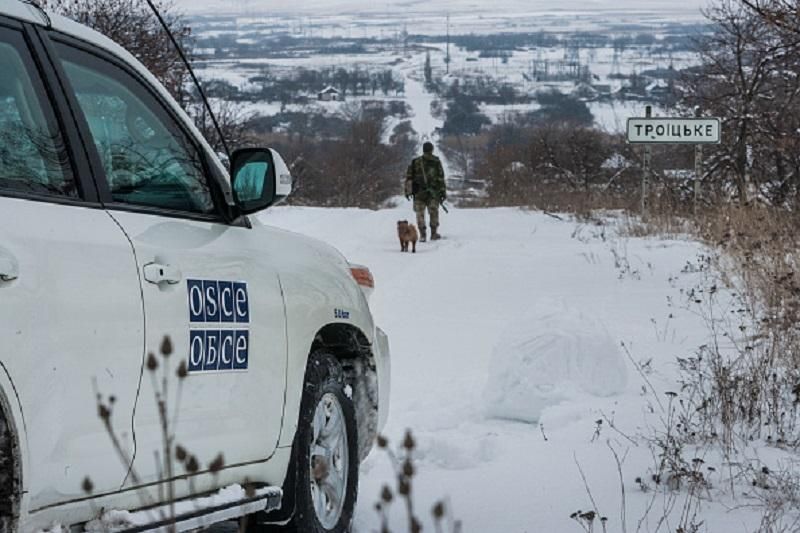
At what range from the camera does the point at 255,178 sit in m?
4.17

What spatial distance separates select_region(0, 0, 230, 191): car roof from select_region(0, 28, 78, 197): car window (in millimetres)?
74

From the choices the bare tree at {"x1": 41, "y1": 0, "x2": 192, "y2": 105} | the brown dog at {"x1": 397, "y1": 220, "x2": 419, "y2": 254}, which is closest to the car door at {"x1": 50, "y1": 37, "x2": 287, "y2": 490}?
the bare tree at {"x1": 41, "y1": 0, "x2": 192, "y2": 105}

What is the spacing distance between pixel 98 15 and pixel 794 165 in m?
11.5

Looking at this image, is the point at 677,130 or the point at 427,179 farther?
the point at 427,179

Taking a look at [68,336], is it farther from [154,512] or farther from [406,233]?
[406,233]

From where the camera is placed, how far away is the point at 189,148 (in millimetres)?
4164

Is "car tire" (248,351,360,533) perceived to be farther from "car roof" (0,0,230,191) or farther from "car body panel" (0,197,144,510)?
"car body panel" (0,197,144,510)

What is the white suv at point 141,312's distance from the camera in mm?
2936

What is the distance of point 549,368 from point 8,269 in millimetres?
4959

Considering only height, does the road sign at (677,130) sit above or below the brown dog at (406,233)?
above

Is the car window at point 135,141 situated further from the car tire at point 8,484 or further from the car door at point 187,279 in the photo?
the car tire at point 8,484

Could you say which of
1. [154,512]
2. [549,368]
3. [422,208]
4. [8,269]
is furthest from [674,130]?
[8,269]

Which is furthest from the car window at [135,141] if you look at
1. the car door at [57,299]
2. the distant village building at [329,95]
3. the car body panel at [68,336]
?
the distant village building at [329,95]

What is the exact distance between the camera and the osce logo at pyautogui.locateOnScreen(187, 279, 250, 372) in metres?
3.60
